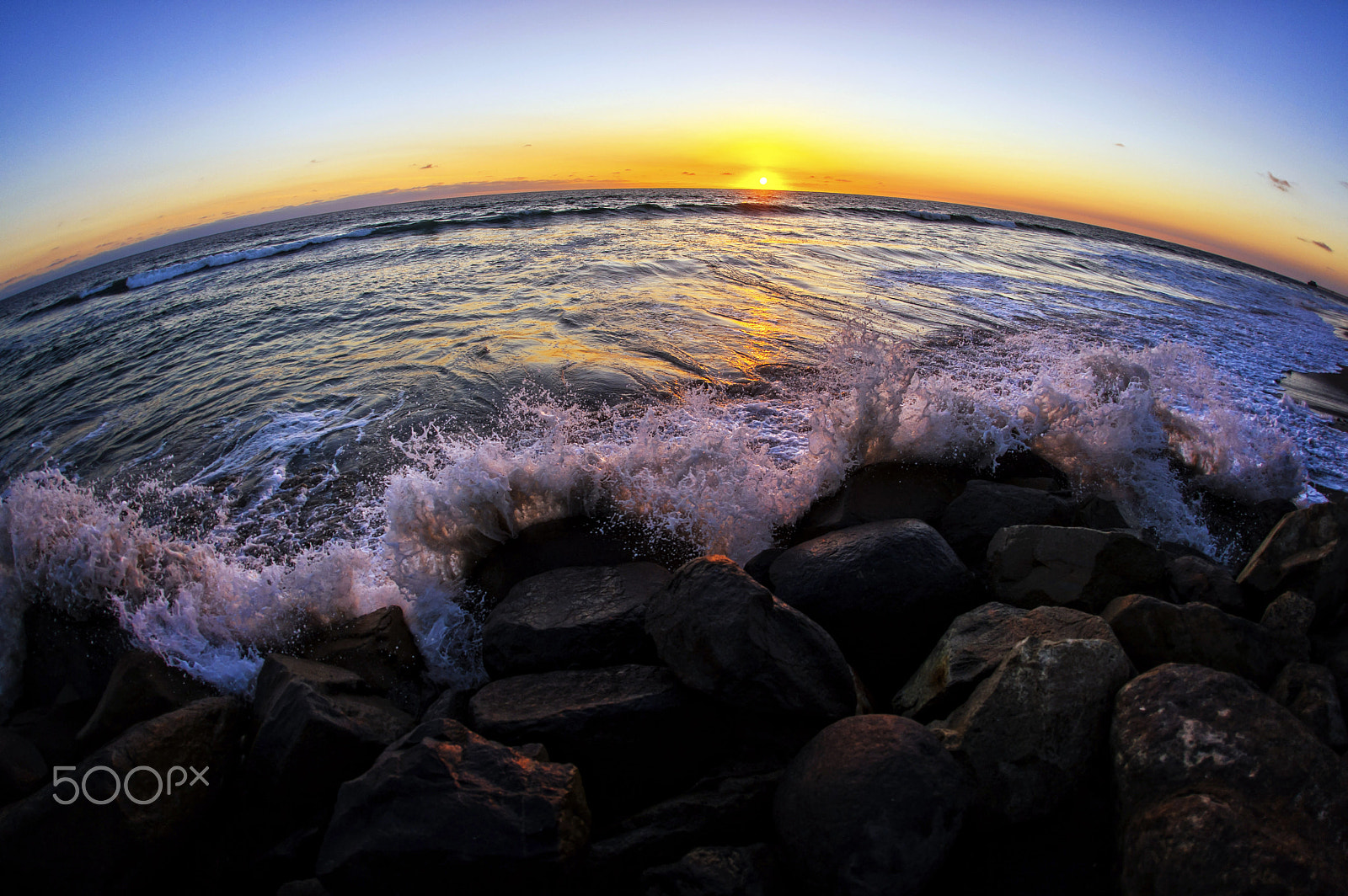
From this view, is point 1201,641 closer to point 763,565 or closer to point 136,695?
point 763,565

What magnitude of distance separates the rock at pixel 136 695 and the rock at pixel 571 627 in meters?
1.53

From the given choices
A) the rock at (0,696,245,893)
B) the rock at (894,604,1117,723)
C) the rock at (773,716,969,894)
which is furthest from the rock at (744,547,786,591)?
the rock at (0,696,245,893)

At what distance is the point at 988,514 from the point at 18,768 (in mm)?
5156

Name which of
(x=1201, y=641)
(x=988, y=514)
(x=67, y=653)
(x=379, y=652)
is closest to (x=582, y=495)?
(x=379, y=652)

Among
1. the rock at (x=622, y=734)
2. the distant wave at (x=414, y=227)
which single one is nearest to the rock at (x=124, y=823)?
the rock at (x=622, y=734)

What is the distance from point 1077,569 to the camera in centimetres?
319

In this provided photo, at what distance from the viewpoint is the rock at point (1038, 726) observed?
2.09m

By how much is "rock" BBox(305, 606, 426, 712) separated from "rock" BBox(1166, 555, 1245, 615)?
4016 millimetres

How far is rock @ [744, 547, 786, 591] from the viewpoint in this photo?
11.2 ft

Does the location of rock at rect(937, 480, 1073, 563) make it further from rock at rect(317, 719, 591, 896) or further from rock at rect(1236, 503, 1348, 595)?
rock at rect(317, 719, 591, 896)

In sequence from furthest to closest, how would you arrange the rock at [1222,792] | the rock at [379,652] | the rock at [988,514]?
the rock at [988,514] < the rock at [379,652] < the rock at [1222,792]

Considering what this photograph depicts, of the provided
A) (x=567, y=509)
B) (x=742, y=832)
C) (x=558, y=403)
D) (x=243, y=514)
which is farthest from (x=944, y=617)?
(x=243, y=514)

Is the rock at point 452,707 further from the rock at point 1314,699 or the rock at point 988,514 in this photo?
the rock at point 1314,699

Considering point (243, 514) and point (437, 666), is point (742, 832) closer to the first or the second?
point (437, 666)
